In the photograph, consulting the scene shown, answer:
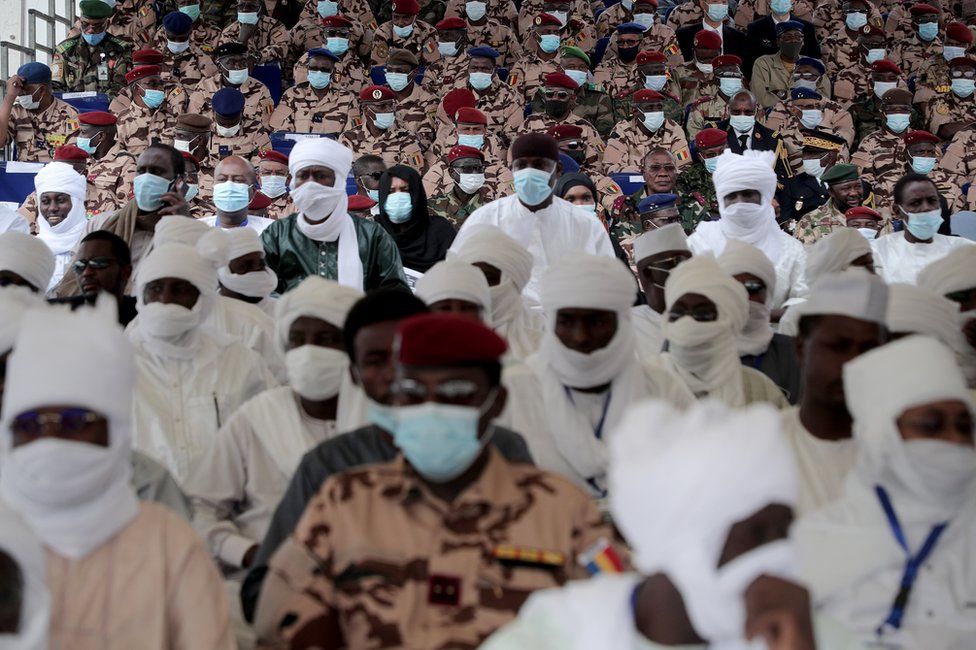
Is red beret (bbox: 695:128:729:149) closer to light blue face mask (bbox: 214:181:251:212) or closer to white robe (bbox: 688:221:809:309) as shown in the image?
white robe (bbox: 688:221:809:309)

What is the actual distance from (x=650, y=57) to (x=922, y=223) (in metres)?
4.96

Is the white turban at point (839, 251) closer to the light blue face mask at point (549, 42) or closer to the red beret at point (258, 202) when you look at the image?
the red beret at point (258, 202)

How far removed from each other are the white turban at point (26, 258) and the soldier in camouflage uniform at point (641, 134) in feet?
21.1

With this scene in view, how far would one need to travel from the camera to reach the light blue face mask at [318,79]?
39.7ft

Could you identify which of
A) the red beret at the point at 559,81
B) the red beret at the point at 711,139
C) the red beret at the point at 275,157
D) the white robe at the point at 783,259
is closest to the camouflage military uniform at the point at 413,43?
the red beret at the point at 559,81

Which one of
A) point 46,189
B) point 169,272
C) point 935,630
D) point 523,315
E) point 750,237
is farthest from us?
point 46,189

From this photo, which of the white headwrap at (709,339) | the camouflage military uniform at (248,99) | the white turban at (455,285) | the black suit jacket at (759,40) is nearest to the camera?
the white headwrap at (709,339)

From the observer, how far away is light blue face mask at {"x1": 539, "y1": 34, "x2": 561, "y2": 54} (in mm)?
12984

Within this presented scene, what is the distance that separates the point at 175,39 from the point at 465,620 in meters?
11.7

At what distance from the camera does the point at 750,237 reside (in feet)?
24.4

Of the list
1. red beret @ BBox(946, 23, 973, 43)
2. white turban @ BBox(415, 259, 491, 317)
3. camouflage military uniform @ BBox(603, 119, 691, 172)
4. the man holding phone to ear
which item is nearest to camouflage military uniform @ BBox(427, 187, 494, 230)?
camouflage military uniform @ BBox(603, 119, 691, 172)

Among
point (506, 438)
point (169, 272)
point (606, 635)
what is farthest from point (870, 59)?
point (606, 635)

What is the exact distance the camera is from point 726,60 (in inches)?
502

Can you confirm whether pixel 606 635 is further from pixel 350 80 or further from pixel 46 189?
pixel 350 80
